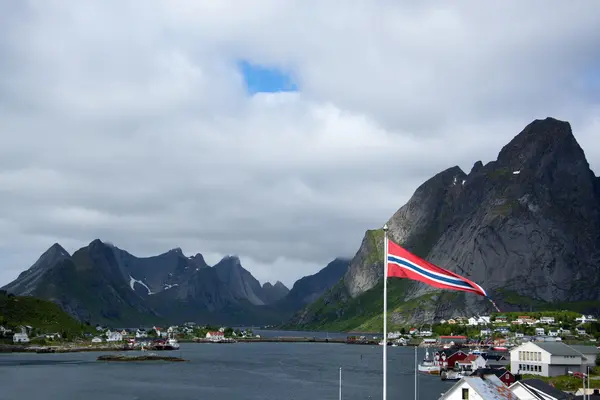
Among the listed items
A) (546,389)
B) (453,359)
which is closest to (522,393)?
(546,389)

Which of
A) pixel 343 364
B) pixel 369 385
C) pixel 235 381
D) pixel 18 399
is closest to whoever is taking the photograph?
pixel 18 399

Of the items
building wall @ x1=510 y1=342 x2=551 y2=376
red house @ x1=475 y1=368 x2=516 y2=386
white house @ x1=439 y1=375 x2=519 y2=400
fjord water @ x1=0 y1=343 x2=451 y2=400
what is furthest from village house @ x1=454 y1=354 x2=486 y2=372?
white house @ x1=439 y1=375 x2=519 y2=400

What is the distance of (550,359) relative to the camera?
120062 mm

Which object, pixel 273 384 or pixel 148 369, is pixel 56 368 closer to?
pixel 148 369

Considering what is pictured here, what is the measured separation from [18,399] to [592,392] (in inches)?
3538

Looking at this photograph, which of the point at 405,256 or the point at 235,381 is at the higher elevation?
the point at 405,256

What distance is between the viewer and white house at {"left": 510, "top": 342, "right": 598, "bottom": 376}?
396 ft

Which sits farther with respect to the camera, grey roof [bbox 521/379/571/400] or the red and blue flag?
grey roof [bbox 521/379/571/400]

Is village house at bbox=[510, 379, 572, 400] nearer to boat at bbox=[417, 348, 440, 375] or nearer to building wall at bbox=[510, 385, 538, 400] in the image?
building wall at bbox=[510, 385, 538, 400]

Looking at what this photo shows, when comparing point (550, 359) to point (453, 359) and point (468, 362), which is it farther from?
point (453, 359)

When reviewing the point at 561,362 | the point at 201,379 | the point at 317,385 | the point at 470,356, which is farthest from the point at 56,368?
the point at 561,362

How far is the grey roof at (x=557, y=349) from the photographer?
121 m

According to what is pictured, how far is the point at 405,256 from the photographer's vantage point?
37312 millimetres

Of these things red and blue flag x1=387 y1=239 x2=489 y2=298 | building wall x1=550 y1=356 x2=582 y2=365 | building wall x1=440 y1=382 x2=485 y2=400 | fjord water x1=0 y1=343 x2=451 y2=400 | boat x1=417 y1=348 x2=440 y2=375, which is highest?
red and blue flag x1=387 y1=239 x2=489 y2=298
